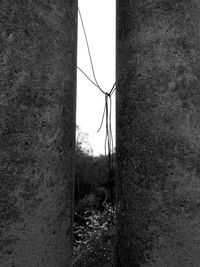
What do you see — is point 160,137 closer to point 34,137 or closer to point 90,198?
point 34,137

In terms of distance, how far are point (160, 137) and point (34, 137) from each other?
942 mm

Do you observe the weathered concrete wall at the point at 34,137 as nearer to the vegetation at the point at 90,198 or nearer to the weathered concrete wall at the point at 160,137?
the weathered concrete wall at the point at 160,137

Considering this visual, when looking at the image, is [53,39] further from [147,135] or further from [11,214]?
[11,214]

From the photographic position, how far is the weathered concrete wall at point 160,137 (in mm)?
2445

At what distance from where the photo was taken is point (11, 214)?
207cm

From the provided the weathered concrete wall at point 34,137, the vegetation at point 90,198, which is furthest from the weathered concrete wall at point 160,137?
the vegetation at point 90,198

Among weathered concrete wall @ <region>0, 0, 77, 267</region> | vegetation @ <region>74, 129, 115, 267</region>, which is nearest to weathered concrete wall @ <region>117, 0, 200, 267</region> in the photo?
weathered concrete wall @ <region>0, 0, 77, 267</region>

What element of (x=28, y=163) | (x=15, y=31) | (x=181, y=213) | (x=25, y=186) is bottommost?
(x=181, y=213)

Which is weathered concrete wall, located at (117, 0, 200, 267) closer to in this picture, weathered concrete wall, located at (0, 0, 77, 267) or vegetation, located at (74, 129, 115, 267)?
weathered concrete wall, located at (0, 0, 77, 267)

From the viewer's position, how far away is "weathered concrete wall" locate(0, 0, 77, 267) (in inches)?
82.6

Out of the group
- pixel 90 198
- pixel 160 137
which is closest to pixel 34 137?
pixel 160 137

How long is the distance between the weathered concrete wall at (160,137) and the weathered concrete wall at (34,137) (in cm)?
51

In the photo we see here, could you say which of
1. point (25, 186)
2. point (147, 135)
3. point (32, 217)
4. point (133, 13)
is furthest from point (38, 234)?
point (133, 13)

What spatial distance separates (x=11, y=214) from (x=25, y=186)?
187mm
